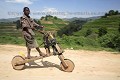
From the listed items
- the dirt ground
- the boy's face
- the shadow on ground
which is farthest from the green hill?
the boy's face

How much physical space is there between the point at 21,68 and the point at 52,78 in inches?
53.5

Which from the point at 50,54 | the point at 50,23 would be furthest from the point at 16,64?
the point at 50,23

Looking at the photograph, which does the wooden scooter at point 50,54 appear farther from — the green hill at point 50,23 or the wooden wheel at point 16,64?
the green hill at point 50,23

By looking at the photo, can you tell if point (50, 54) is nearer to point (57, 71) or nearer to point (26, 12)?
point (57, 71)

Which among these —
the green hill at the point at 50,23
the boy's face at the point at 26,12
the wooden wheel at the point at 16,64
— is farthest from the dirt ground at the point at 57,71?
the green hill at the point at 50,23

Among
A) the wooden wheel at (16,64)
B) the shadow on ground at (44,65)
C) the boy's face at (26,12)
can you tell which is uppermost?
the boy's face at (26,12)

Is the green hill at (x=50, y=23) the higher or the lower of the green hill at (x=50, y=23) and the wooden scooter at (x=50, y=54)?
the lower

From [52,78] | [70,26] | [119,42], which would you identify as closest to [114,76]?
[52,78]

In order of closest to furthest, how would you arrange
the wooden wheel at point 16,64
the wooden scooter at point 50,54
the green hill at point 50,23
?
the wooden scooter at point 50,54 → the wooden wheel at point 16,64 → the green hill at point 50,23

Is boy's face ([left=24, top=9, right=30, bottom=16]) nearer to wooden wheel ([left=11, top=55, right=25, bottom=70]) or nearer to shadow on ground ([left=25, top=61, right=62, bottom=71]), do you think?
wooden wheel ([left=11, top=55, right=25, bottom=70])

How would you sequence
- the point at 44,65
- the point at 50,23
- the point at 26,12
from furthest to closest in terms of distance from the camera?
the point at 50,23
the point at 44,65
the point at 26,12

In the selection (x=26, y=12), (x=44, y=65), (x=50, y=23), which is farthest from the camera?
(x=50, y=23)

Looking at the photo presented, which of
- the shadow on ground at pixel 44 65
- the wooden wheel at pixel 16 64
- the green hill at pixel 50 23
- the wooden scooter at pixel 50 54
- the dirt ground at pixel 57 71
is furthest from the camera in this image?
the green hill at pixel 50 23

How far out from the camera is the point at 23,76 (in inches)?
254
